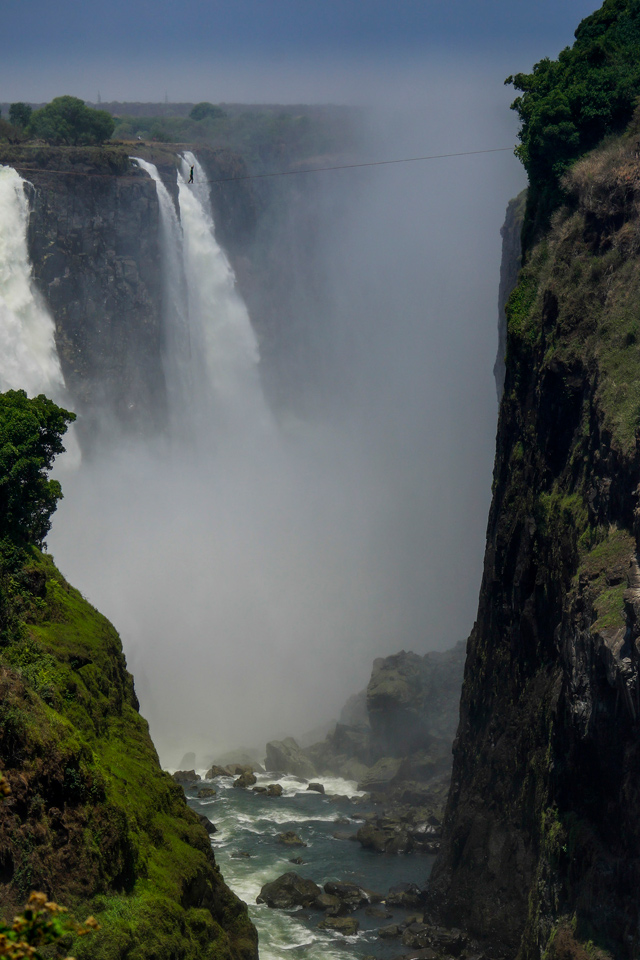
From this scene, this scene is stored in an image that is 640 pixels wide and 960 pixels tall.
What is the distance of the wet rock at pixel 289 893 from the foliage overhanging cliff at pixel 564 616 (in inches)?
226

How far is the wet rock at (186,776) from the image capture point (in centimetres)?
5953

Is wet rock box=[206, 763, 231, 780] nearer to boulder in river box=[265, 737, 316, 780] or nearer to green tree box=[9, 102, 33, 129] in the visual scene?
boulder in river box=[265, 737, 316, 780]

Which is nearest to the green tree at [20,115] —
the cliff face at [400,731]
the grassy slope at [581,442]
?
the cliff face at [400,731]

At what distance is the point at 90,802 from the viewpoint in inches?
817

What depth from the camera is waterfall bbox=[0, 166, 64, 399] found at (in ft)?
246

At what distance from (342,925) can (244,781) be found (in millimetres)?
20987

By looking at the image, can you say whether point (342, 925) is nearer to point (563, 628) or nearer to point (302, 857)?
point (302, 857)

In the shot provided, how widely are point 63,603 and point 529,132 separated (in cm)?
2818

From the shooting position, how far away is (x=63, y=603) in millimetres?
31672

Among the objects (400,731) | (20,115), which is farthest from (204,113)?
(400,731)

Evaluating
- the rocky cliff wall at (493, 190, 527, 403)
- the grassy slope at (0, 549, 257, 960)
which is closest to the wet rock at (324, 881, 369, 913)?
the grassy slope at (0, 549, 257, 960)

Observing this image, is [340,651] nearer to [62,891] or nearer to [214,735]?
[214,735]

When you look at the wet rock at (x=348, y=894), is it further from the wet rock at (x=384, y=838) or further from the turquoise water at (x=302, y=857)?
the wet rock at (x=384, y=838)

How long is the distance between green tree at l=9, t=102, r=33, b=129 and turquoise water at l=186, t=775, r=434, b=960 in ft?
214
